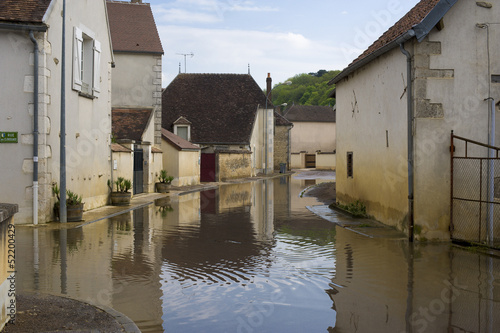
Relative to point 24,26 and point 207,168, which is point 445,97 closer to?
point 24,26

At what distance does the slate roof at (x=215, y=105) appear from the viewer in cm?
4866

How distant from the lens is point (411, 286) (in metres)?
7.88

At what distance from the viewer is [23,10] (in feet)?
48.0

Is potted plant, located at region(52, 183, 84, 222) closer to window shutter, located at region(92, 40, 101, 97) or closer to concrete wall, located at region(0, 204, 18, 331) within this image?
window shutter, located at region(92, 40, 101, 97)

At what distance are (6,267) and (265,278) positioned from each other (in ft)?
13.1

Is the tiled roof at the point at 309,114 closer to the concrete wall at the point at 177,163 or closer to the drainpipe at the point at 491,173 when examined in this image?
the concrete wall at the point at 177,163

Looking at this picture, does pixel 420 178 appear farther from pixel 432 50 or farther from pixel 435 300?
pixel 435 300

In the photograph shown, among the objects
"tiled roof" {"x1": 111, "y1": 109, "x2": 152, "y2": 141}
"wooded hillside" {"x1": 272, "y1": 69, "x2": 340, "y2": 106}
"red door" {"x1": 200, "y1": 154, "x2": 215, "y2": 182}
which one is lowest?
"red door" {"x1": 200, "y1": 154, "x2": 215, "y2": 182}

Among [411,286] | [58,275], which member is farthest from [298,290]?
[58,275]

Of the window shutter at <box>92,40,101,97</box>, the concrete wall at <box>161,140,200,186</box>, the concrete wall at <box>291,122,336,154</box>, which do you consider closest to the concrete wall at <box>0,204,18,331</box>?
the window shutter at <box>92,40,101,97</box>

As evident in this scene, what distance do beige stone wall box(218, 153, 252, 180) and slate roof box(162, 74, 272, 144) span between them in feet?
7.12

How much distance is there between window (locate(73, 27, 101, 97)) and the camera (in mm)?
17625

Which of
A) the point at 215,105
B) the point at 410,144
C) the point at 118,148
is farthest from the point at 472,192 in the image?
the point at 215,105

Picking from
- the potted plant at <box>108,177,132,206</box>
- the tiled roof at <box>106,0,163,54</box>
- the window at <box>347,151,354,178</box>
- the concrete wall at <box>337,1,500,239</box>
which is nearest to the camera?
the concrete wall at <box>337,1,500,239</box>
